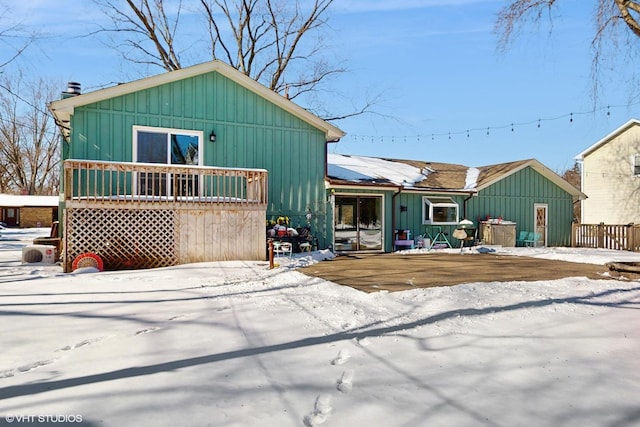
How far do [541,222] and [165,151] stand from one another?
14363mm

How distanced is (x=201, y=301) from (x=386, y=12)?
12.3 m

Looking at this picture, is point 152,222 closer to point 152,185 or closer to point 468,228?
point 152,185

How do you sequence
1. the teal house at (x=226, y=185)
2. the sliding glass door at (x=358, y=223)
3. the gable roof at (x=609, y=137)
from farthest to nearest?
the gable roof at (x=609, y=137), the sliding glass door at (x=358, y=223), the teal house at (x=226, y=185)

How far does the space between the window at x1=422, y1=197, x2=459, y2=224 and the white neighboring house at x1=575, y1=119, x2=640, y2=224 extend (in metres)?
10.8

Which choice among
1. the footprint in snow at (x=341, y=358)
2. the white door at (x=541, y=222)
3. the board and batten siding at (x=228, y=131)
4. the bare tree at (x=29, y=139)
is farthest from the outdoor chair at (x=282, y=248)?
the bare tree at (x=29, y=139)

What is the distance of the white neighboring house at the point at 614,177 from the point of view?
18531mm

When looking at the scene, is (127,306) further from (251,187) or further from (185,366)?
(251,187)

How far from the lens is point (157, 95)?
9836 mm

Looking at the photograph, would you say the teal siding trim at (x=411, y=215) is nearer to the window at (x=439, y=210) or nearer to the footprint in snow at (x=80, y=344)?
the window at (x=439, y=210)

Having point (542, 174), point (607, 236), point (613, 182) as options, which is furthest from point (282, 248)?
point (613, 182)

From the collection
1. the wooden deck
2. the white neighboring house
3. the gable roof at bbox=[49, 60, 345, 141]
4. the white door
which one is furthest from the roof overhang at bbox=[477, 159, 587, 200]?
the wooden deck

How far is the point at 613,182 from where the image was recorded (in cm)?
1962

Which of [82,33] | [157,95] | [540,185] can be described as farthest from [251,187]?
[82,33]

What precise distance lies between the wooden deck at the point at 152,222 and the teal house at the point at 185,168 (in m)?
0.02
